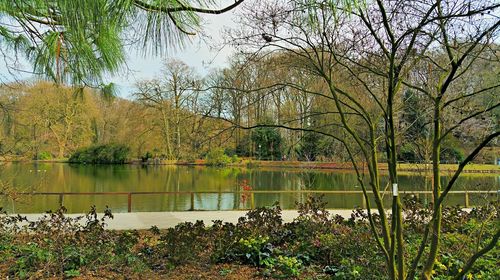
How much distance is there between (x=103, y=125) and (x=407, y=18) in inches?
1184

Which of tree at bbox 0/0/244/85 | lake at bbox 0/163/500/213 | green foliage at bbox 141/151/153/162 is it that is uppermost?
tree at bbox 0/0/244/85

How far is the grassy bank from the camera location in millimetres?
3672

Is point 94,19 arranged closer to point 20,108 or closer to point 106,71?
point 106,71

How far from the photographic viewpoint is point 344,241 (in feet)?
14.6

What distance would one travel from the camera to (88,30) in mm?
1580

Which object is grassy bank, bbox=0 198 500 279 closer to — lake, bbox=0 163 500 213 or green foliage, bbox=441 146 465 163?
lake, bbox=0 163 500 213

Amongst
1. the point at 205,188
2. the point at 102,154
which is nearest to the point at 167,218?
the point at 205,188

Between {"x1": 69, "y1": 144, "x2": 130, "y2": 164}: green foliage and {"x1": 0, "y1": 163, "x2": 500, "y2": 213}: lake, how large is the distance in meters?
6.44

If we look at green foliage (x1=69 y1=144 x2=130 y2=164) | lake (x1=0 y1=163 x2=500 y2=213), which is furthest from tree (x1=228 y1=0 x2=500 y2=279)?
green foliage (x1=69 y1=144 x2=130 y2=164)

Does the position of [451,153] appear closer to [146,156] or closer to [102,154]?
[146,156]

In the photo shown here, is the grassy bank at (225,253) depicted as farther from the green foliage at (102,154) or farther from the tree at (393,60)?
the green foliage at (102,154)

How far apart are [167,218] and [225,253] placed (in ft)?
13.2

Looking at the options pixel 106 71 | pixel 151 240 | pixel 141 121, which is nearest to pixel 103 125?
pixel 141 121

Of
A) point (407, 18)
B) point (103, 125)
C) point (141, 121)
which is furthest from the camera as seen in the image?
point (103, 125)
